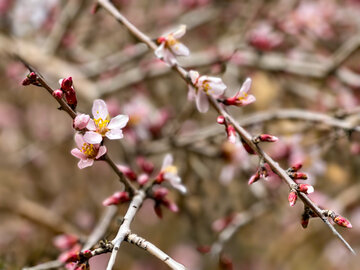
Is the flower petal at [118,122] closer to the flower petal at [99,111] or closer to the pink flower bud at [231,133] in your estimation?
the flower petal at [99,111]

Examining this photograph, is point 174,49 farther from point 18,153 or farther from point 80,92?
point 18,153

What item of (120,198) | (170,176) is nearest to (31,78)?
(120,198)

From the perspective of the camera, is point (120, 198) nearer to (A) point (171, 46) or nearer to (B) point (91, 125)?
(B) point (91, 125)

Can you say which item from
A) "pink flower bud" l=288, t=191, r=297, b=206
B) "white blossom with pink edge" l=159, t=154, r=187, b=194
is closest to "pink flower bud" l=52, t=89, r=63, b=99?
"white blossom with pink edge" l=159, t=154, r=187, b=194

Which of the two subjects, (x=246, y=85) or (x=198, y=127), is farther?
(x=198, y=127)

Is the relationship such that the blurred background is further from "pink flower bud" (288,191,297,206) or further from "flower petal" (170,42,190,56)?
"pink flower bud" (288,191,297,206)

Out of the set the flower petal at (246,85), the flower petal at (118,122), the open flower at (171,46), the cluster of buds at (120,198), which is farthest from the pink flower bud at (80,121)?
the flower petal at (246,85)
